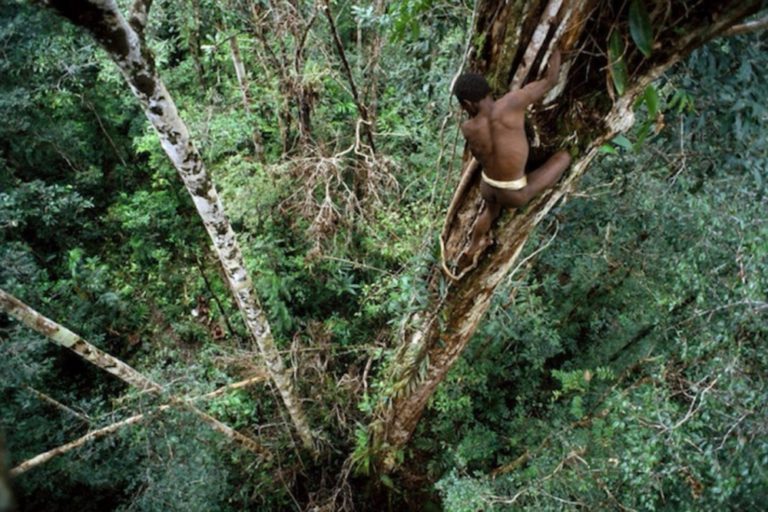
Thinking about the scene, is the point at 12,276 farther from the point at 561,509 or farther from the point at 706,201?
the point at 706,201

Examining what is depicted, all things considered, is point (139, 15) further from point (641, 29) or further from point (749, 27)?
point (749, 27)

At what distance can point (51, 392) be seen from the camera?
5.63 m

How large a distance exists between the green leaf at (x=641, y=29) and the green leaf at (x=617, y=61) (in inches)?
4.1

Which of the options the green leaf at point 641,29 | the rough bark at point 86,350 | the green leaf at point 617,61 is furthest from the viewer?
the rough bark at point 86,350

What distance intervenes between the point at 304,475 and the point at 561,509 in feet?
9.87

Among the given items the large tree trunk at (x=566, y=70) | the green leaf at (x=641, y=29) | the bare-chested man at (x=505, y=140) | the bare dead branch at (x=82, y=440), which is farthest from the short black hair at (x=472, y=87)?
the bare dead branch at (x=82, y=440)

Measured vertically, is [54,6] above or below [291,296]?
above

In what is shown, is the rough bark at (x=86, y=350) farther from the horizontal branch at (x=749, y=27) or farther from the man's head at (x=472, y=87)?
the horizontal branch at (x=749, y=27)

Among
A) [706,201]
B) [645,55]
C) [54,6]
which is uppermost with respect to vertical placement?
[54,6]

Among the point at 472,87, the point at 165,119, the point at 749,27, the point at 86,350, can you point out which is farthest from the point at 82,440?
the point at 749,27

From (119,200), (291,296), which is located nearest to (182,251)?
(119,200)

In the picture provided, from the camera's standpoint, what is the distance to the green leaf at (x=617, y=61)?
6.84 ft

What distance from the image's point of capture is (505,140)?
2.43 meters

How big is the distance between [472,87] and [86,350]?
144 inches
